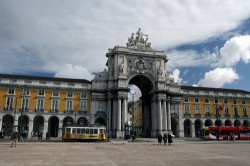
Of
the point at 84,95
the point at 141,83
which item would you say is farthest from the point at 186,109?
the point at 84,95

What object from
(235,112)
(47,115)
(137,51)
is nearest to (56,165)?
(47,115)

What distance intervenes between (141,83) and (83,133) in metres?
33.5

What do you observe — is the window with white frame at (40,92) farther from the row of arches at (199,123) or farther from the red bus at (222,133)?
the row of arches at (199,123)

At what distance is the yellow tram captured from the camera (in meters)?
42.6

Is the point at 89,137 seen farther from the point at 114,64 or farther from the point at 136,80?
the point at 136,80

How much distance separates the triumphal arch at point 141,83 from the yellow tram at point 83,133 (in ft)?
44.7

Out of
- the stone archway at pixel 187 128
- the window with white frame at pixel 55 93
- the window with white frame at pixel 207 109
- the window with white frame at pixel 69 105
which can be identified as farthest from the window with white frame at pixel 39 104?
the window with white frame at pixel 207 109

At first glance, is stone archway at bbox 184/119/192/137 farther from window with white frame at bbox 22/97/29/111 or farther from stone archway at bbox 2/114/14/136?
stone archway at bbox 2/114/14/136

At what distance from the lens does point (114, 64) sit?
213 ft

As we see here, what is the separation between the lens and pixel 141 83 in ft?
238

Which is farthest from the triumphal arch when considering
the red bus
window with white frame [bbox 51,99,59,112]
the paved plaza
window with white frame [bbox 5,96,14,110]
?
the paved plaza

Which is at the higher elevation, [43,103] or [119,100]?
[119,100]

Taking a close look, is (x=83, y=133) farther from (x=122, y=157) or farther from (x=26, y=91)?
(x=122, y=157)

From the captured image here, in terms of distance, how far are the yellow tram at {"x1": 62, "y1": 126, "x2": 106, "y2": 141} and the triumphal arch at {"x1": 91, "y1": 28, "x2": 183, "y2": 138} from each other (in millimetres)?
13633
